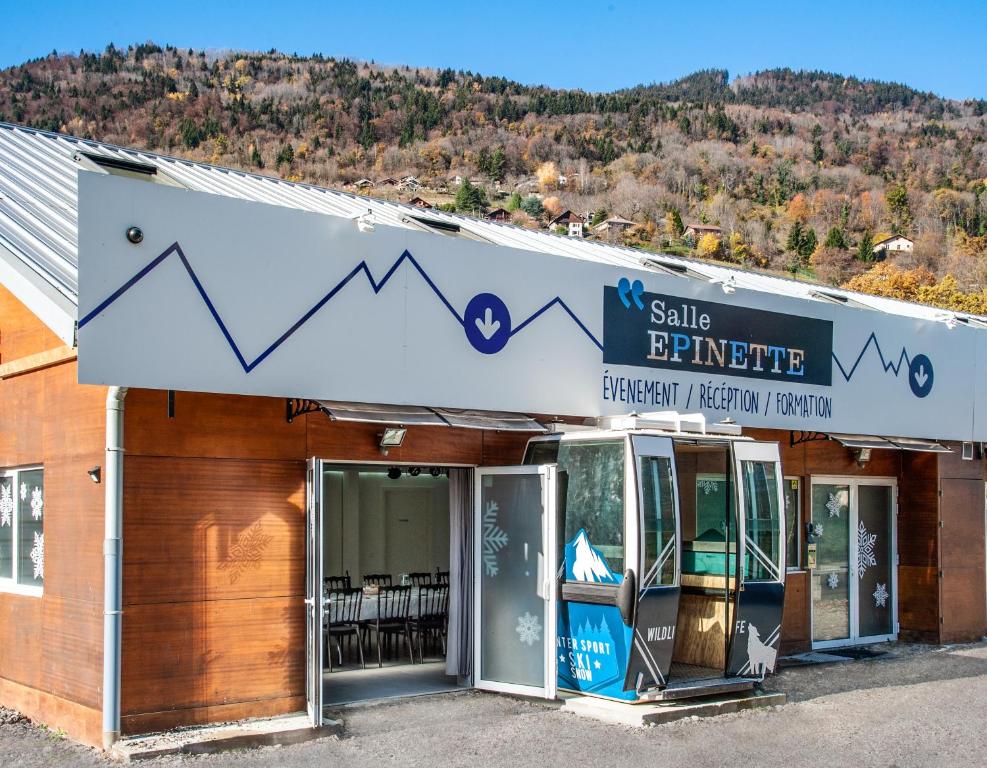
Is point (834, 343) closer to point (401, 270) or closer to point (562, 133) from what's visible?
point (401, 270)

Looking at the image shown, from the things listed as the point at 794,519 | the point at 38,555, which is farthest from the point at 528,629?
the point at 794,519

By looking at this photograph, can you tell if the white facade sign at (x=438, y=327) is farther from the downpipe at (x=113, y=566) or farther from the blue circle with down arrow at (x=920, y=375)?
the downpipe at (x=113, y=566)

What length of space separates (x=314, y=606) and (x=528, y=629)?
6.64 feet

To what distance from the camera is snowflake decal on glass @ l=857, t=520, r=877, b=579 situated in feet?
43.8

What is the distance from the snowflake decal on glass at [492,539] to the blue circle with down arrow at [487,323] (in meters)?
1.42

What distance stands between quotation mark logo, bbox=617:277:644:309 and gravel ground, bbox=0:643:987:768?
3867 millimetres

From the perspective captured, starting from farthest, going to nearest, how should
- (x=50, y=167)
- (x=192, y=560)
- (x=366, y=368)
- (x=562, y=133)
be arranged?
(x=562, y=133)
(x=50, y=167)
(x=366, y=368)
(x=192, y=560)

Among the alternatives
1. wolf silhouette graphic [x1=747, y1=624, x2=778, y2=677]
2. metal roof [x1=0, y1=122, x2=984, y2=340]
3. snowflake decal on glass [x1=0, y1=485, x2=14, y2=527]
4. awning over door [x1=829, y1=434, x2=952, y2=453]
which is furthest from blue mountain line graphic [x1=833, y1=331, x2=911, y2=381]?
snowflake decal on glass [x1=0, y1=485, x2=14, y2=527]

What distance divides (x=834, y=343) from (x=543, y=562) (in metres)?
5.15

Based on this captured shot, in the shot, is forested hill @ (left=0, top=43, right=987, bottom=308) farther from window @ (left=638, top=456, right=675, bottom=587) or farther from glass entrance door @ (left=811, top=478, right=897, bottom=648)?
window @ (left=638, top=456, right=675, bottom=587)

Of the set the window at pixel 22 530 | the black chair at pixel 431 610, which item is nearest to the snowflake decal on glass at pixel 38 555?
the window at pixel 22 530

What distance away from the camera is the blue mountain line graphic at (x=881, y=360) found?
12.4 meters

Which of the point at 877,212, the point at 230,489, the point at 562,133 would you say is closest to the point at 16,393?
the point at 230,489

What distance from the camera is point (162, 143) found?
8269 cm
